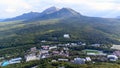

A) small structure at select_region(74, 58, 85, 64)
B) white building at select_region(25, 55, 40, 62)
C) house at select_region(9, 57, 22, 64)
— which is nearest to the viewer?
small structure at select_region(74, 58, 85, 64)

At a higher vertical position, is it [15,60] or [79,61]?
[79,61]

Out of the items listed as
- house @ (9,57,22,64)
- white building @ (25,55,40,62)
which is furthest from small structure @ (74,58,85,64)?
house @ (9,57,22,64)

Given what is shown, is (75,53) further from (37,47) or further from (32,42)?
(32,42)

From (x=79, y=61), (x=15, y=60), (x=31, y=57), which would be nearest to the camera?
(x=79, y=61)

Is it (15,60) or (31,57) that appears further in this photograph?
(31,57)

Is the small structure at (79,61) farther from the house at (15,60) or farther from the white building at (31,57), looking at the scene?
the house at (15,60)

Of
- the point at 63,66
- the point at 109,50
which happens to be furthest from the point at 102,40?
the point at 63,66

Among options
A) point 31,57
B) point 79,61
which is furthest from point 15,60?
point 79,61

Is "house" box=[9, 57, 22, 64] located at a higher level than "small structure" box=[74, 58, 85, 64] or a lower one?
lower

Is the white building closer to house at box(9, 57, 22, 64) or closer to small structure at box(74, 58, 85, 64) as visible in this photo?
house at box(9, 57, 22, 64)

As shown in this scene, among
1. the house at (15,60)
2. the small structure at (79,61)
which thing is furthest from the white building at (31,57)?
the small structure at (79,61)

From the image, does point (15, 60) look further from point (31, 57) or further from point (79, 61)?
point (79, 61)
